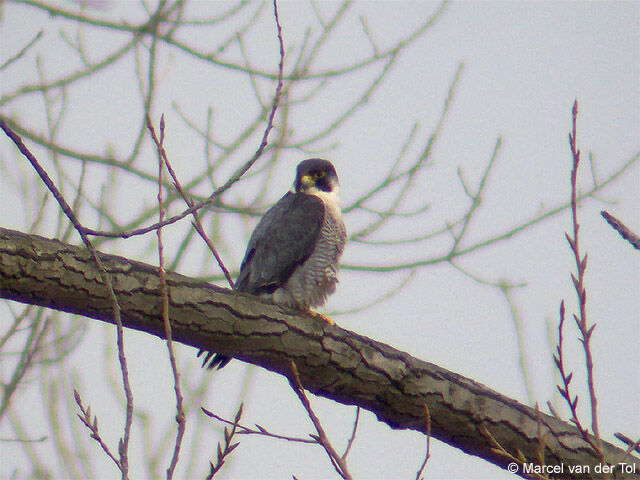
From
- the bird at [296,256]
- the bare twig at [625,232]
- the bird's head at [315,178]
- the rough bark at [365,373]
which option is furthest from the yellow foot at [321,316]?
the bare twig at [625,232]

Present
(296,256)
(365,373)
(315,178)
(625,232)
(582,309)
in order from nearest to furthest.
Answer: (582,309) < (625,232) < (365,373) < (296,256) < (315,178)

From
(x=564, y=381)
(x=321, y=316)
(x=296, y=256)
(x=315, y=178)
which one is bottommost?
(x=564, y=381)

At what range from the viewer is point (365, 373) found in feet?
11.5

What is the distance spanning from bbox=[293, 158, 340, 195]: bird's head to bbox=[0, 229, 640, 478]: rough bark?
2657 mm

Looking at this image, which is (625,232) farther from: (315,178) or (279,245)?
(315,178)

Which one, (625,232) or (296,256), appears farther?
(296,256)

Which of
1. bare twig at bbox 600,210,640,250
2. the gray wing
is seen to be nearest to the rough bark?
bare twig at bbox 600,210,640,250

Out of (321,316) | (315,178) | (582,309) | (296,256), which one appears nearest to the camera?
(582,309)

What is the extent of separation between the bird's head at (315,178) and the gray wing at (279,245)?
0.62 meters

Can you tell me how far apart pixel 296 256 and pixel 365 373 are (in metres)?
1.70

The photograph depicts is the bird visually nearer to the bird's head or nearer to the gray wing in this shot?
the gray wing

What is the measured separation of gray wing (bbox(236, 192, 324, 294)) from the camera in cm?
497

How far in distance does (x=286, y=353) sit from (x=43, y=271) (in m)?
1.11

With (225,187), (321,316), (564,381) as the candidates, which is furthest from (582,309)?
(321,316)
